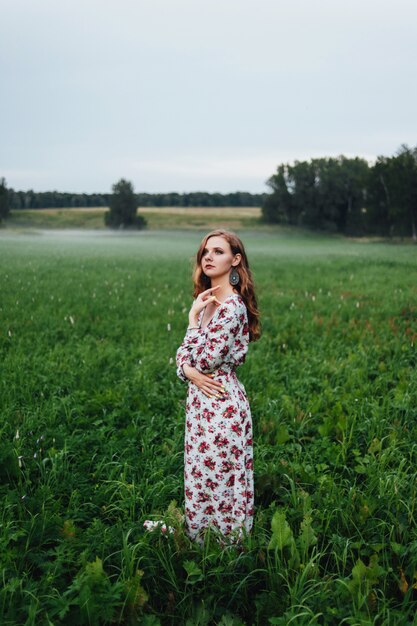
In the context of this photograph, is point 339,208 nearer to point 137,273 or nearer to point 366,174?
point 366,174

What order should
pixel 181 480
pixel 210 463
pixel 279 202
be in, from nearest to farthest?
pixel 210 463 → pixel 181 480 → pixel 279 202

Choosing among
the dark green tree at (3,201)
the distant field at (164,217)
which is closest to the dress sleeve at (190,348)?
the dark green tree at (3,201)

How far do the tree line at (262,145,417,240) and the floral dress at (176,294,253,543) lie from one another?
4958cm

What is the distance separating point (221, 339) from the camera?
265 cm

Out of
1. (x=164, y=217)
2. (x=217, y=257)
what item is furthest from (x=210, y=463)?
(x=164, y=217)

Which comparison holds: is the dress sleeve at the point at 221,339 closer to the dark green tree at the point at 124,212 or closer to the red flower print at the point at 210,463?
the red flower print at the point at 210,463

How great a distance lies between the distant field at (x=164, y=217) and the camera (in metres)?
54.5

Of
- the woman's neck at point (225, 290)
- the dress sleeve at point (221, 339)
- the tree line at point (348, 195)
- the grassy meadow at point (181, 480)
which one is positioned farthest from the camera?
the tree line at point (348, 195)

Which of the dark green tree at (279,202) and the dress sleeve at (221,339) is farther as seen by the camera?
the dark green tree at (279,202)

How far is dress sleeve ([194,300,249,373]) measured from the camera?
2.65 meters

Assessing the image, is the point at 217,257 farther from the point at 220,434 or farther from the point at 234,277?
the point at 220,434

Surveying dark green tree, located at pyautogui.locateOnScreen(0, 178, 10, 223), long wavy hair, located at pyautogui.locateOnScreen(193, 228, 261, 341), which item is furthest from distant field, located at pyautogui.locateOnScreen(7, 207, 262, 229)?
long wavy hair, located at pyautogui.locateOnScreen(193, 228, 261, 341)

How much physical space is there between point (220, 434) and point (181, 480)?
1074mm

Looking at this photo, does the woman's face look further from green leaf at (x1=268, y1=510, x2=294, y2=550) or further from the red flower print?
green leaf at (x1=268, y1=510, x2=294, y2=550)
